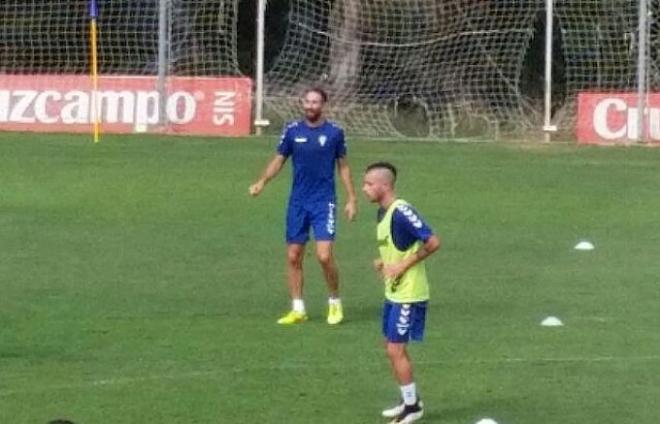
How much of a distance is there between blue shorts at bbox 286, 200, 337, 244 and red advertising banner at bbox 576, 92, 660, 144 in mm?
18417

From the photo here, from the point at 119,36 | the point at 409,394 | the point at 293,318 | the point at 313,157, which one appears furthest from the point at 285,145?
the point at 119,36

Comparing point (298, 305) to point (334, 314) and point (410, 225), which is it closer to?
point (334, 314)

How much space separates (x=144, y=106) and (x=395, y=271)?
→ 23524mm

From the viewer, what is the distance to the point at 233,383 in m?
11.9

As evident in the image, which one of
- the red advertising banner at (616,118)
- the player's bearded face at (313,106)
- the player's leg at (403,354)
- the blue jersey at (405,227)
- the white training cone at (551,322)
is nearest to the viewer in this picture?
the player's leg at (403,354)

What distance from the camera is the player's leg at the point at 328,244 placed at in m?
14.5

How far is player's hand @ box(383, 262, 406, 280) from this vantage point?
10680 mm

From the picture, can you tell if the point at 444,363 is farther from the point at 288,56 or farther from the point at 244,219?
the point at 288,56

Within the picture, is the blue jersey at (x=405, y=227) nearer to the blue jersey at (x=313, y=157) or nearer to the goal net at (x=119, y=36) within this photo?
the blue jersey at (x=313, y=157)

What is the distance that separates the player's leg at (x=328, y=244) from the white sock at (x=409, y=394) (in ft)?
12.5

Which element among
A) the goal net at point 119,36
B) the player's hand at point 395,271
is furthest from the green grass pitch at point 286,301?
the goal net at point 119,36

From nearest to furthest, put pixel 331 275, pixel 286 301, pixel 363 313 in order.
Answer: pixel 331 275
pixel 363 313
pixel 286 301

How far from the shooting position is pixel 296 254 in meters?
14.7

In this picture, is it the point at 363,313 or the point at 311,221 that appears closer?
the point at 311,221
